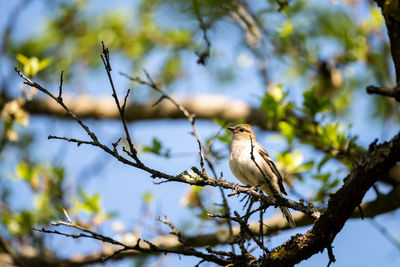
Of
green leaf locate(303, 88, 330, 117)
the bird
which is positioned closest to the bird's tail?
the bird

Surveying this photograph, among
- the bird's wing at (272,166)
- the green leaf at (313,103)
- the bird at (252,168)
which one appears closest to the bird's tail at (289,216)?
the bird at (252,168)

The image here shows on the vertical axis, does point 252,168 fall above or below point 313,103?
below

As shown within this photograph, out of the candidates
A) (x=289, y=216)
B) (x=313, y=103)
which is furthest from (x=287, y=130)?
(x=289, y=216)

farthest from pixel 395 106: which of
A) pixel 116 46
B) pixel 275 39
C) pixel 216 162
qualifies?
pixel 116 46

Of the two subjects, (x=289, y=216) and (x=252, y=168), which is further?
(x=252, y=168)

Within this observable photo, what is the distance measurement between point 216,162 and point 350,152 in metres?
1.53

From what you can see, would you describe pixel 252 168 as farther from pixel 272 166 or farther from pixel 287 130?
pixel 287 130

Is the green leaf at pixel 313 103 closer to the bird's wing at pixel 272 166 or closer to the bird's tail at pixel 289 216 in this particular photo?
the bird's wing at pixel 272 166

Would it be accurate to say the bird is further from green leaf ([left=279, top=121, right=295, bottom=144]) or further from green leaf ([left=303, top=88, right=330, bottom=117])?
green leaf ([left=303, top=88, right=330, bottom=117])

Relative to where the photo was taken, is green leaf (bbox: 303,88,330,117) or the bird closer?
the bird

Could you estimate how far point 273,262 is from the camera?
2951 mm

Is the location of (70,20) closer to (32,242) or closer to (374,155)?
(32,242)

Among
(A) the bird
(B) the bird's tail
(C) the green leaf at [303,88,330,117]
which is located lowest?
(B) the bird's tail

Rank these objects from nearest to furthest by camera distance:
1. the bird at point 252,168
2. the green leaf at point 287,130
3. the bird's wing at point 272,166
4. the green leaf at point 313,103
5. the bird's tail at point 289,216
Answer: the bird's tail at point 289,216, the bird at point 252,168, the bird's wing at point 272,166, the green leaf at point 313,103, the green leaf at point 287,130
